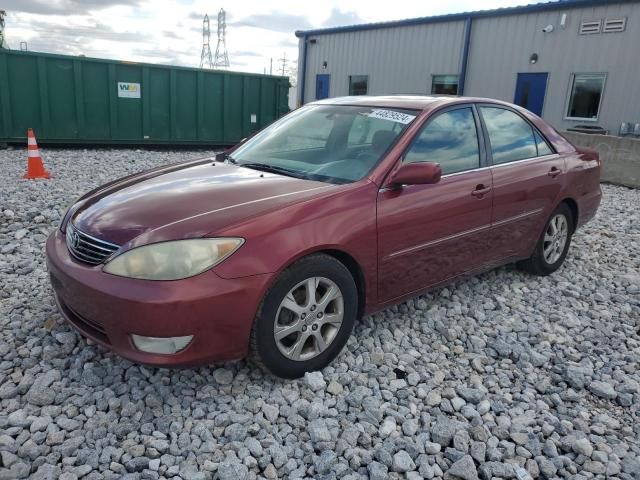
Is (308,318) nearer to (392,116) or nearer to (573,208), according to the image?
(392,116)

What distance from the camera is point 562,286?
14.9ft

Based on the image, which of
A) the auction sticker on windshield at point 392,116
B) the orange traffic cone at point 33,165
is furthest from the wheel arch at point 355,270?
the orange traffic cone at point 33,165

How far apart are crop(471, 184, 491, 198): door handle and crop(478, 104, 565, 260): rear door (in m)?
0.11

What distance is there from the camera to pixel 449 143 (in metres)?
3.62

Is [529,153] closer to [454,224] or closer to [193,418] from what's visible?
[454,224]

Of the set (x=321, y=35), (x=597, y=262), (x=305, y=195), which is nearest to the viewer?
(x=305, y=195)

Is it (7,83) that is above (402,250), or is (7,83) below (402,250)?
above

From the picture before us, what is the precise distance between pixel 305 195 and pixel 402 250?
755 millimetres

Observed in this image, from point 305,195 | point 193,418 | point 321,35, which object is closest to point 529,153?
point 305,195

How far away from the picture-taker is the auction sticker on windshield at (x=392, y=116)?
343cm

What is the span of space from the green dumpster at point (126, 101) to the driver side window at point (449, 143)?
32.8 ft

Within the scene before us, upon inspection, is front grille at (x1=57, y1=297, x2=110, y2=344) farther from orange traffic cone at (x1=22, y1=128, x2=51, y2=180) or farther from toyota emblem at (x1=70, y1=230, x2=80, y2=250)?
orange traffic cone at (x1=22, y1=128, x2=51, y2=180)

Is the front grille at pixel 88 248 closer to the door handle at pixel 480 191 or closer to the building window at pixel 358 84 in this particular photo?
the door handle at pixel 480 191

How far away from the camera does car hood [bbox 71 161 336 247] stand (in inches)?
101
